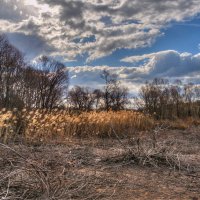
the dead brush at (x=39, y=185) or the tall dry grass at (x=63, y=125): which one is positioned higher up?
the tall dry grass at (x=63, y=125)

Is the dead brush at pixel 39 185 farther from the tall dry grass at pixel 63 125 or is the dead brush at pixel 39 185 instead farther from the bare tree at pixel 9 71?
the bare tree at pixel 9 71

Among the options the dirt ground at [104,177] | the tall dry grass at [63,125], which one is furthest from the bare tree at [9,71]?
the dirt ground at [104,177]

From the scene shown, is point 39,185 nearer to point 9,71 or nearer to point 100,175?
point 100,175

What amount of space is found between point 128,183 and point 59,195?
4.89ft

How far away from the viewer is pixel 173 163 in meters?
6.54

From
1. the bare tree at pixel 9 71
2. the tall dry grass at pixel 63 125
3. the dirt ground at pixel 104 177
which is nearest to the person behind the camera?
the dirt ground at pixel 104 177

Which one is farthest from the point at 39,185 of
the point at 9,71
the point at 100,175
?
the point at 9,71

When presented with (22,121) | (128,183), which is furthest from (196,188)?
(22,121)

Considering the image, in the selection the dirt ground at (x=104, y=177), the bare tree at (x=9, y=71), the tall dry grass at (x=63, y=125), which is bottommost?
the dirt ground at (x=104, y=177)

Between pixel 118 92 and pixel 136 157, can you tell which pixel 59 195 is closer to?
pixel 136 157

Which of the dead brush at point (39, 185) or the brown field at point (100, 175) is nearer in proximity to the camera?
the dead brush at point (39, 185)

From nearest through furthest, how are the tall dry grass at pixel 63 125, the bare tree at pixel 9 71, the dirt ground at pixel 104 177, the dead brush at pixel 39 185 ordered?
the dead brush at pixel 39 185 < the dirt ground at pixel 104 177 < the tall dry grass at pixel 63 125 < the bare tree at pixel 9 71

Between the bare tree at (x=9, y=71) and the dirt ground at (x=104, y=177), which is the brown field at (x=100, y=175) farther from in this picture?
the bare tree at (x=9, y=71)

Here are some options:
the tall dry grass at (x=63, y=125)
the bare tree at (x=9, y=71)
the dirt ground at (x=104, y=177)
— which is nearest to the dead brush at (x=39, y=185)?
the dirt ground at (x=104, y=177)
